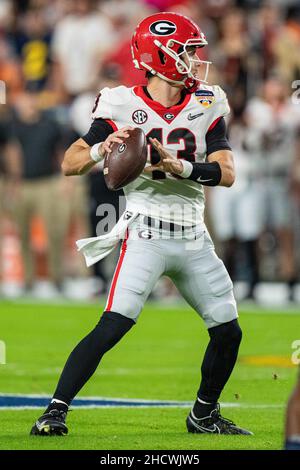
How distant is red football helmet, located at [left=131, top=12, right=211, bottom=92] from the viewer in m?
5.44

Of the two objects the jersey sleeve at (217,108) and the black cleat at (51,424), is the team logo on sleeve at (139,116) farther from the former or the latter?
the black cleat at (51,424)

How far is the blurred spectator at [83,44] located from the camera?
14.2 m

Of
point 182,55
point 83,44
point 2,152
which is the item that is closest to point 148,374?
point 182,55

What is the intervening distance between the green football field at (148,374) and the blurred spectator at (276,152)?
161cm

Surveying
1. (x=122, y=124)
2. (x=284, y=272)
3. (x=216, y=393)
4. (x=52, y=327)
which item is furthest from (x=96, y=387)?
(x=284, y=272)

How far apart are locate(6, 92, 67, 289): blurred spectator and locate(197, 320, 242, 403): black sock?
7671mm

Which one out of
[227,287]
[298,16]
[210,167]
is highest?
[298,16]

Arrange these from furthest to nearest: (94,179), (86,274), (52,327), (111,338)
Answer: (86,274), (94,179), (52,327), (111,338)

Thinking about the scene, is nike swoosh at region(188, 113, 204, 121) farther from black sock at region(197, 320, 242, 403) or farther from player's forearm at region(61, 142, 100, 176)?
black sock at region(197, 320, 242, 403)

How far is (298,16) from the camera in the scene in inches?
Answer: 563

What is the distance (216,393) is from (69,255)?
960cm

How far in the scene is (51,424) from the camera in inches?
199

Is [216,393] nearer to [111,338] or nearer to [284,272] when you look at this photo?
[111,338]
